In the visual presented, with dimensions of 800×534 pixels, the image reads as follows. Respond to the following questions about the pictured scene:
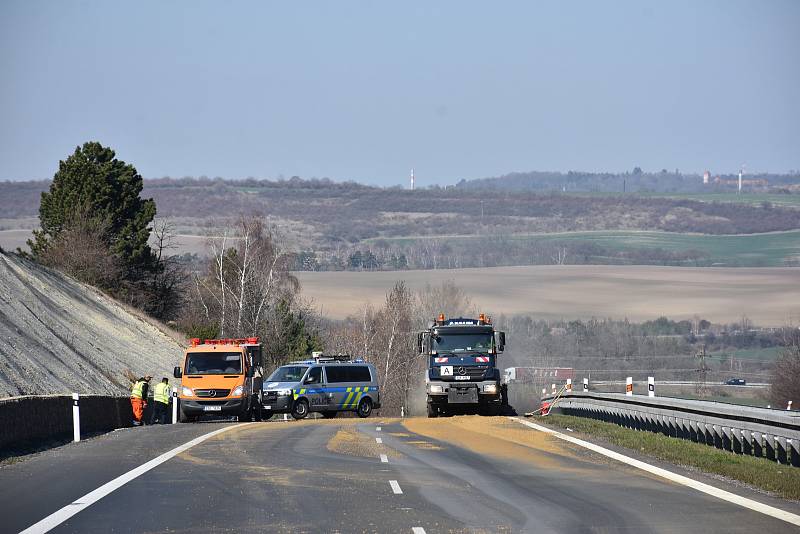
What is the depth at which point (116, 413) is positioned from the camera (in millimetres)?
33750

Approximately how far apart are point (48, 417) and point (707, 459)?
43.3 ft

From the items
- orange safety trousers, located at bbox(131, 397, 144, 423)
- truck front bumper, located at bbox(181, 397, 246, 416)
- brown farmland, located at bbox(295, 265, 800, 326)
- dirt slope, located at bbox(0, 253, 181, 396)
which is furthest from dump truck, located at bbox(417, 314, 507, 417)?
brown farmland, located at bbox(295, 265, 800, 326)

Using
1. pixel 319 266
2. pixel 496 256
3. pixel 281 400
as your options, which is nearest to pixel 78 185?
pixel 281 400

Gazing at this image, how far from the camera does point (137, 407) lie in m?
35.4

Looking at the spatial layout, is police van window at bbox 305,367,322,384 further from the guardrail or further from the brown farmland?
the brown farmland

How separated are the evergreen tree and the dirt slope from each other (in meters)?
10.1

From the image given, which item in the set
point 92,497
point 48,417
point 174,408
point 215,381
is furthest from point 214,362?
point 92,497

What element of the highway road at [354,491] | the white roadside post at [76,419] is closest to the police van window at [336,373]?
the white roadside post at [76,419]

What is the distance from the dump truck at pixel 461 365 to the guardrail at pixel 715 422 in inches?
262

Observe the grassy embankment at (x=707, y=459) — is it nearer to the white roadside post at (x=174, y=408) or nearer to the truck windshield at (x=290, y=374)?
the truck windshield at (x=290, y=374)

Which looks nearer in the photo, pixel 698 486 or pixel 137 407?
pixel 698 486

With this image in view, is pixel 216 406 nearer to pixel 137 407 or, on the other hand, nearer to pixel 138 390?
pixel 137 407

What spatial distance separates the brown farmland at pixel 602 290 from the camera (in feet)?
431

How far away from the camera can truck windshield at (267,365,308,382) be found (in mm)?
42688
